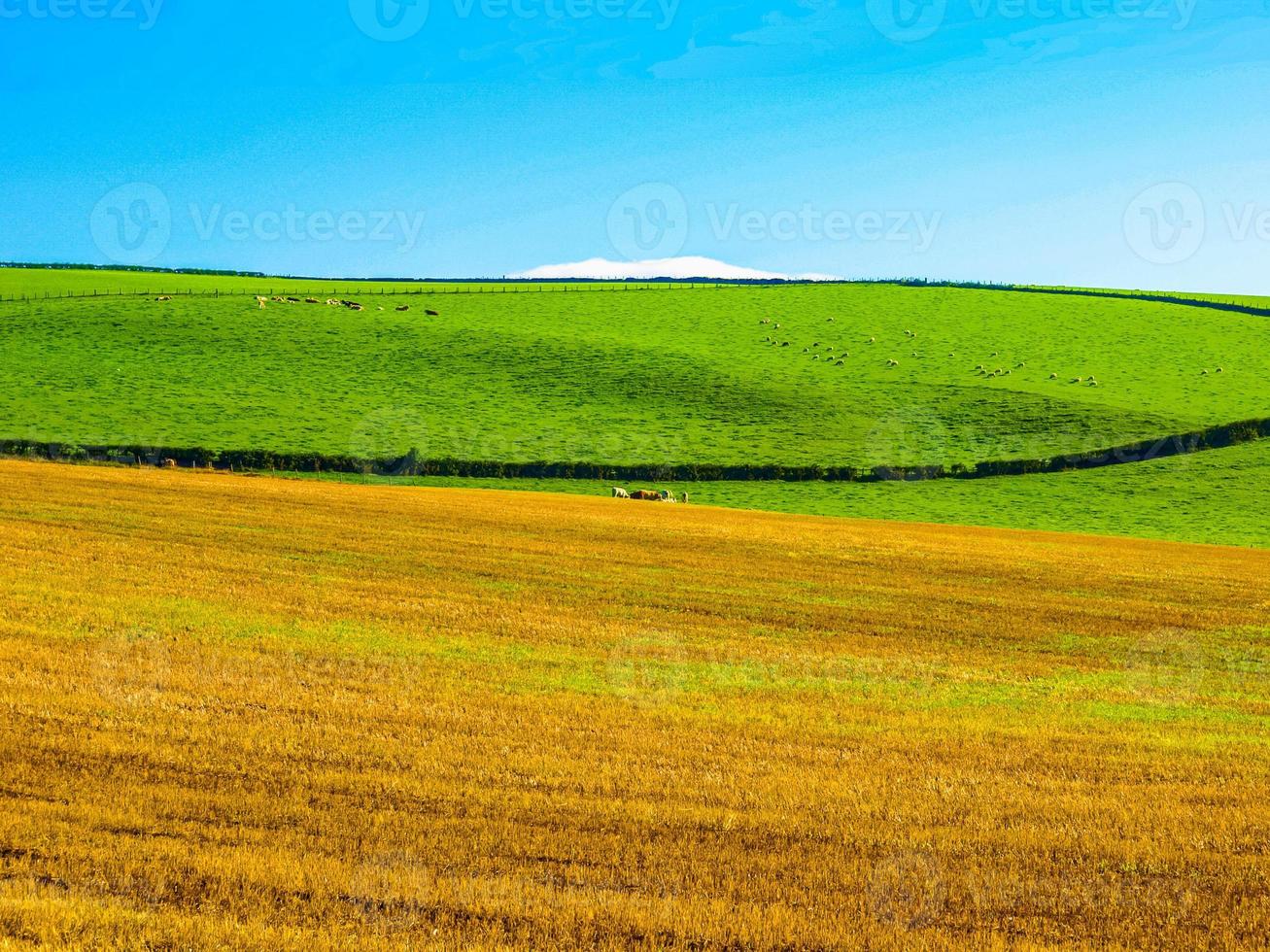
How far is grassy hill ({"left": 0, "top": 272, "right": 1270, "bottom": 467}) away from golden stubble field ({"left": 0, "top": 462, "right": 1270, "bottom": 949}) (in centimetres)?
3955

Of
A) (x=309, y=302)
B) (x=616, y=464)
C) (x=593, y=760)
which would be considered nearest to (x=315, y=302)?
(x=309, y=302)

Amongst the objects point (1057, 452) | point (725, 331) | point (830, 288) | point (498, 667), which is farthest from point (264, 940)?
point (830, 288)

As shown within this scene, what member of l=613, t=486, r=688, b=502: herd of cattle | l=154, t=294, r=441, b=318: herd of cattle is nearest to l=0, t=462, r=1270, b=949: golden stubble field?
l=613, t=486, r=688, b=502: herd of cattle

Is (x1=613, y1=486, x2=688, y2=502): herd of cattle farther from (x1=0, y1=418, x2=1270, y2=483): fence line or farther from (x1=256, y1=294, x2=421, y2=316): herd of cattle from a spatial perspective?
(x1=256, y1=294, x2=421, y2=316): herd of cattle

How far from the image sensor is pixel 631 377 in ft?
281

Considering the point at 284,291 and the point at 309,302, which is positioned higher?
the point at 284,291

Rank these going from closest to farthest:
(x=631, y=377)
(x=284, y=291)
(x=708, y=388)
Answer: (x=708, y=388) < (x=631, y=377) < (x=284, y=291)

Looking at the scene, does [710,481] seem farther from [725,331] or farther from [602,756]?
[602,756]

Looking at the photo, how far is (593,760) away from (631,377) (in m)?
73.3

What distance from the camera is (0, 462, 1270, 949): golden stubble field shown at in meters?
9.09

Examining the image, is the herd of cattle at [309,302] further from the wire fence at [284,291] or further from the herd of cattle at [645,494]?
the herd of cattle at [645,494]

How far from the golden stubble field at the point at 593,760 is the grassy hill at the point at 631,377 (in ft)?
130

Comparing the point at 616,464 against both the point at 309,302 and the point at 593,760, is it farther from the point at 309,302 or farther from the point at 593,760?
the point at 309,302

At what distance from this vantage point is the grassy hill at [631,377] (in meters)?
68.2
